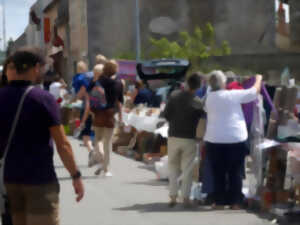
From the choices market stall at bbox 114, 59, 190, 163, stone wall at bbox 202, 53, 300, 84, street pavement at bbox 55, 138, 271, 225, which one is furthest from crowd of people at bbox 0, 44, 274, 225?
stone wall at bbox 202, 53, 300, 84

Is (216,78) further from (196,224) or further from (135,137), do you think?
(135,137)

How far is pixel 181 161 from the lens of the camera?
1091cm

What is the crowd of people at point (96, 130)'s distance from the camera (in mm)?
5613

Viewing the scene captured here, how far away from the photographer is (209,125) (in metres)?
10.7

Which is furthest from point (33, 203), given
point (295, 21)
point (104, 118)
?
point (295, 21)

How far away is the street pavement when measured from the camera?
9.80 meters

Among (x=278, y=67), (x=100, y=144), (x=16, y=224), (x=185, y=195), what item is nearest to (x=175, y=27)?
(x=278, y=67)

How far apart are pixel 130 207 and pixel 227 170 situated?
1308mm

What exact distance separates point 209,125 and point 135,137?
7533 mm

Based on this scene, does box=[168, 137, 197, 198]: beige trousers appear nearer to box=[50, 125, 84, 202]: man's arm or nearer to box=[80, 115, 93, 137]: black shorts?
box=[80, 115, 93, 137]: black shorts

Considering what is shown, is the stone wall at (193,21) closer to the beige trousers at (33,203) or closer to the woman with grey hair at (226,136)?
the woman with grey hair at (226,136)

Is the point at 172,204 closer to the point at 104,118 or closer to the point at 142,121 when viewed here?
the point at 104,118

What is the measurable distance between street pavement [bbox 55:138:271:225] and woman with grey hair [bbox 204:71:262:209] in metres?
0.29

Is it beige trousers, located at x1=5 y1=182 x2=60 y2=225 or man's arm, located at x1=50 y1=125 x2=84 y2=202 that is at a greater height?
man's arm, located at x1=50 y1=125 x2=84 y2=202
